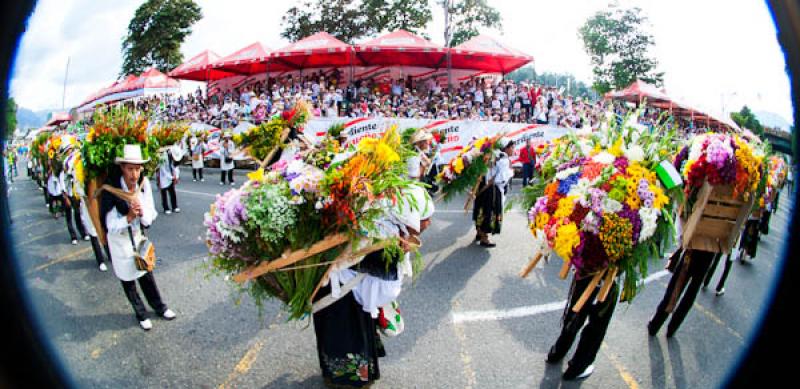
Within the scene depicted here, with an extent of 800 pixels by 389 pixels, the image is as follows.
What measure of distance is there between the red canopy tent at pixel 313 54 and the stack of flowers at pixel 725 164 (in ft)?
54.3

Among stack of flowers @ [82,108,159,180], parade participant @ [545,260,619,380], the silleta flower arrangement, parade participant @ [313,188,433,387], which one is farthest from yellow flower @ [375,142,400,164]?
stack of flowers @ [82,108,159,180]

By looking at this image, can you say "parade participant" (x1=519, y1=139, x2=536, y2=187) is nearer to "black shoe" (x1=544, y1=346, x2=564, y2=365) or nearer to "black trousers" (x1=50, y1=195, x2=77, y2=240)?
"black shoe" (x1=544, y1=346, x2=564, y2=365)

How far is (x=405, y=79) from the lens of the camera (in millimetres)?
20859

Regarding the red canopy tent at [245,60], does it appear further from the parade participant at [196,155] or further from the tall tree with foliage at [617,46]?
the tall tree with foliage at [617,46]

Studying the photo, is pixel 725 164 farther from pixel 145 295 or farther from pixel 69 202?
pixel 69 202

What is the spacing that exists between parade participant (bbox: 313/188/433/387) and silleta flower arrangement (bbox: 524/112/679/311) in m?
1.05

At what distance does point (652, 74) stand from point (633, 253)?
48.9 feet

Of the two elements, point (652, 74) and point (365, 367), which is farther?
point (652, 74)

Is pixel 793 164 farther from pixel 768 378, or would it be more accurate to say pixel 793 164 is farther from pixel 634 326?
pixel 634 326

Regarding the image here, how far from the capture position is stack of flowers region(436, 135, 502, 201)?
7.62 meters

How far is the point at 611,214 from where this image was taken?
2980mm

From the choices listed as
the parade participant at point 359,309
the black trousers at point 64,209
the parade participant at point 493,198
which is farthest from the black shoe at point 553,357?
the black trousers at point 64,209

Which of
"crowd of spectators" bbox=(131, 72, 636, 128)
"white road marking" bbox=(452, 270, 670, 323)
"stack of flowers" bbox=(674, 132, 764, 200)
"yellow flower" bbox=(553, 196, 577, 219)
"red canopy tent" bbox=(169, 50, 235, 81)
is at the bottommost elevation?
"white road marking" bbox=(452, 270, 670, 323)

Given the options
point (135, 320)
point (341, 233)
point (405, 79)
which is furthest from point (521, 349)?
point (405, 79)
